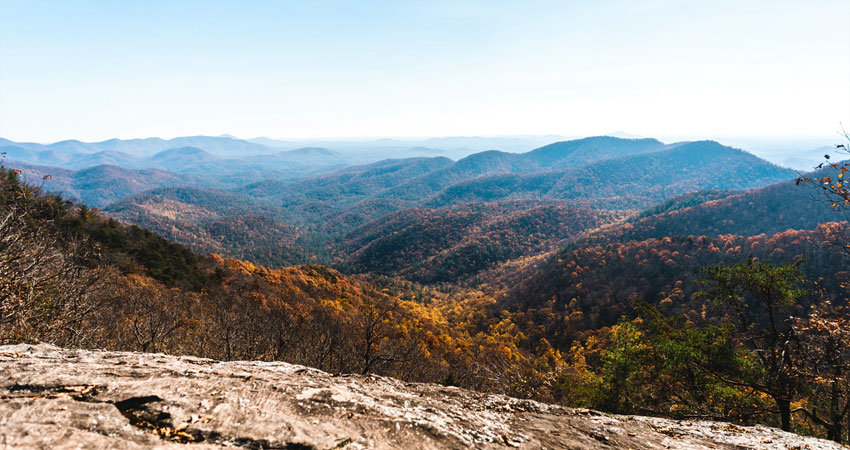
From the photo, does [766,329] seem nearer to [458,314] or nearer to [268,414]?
[268,414]

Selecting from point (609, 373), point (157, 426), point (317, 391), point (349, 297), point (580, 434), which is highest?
point (157, 426)

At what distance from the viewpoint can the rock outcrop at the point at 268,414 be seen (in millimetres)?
4066

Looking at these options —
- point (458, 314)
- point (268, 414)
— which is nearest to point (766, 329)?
point (268, 414)

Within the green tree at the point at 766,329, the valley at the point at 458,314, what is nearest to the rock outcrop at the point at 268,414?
the valley at the point at 458,314

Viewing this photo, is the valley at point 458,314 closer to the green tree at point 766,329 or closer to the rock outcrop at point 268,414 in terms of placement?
the green tree at point 766,329

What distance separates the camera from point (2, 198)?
3825cm

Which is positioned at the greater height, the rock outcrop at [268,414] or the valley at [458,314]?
the rock outcrop at [268,414]

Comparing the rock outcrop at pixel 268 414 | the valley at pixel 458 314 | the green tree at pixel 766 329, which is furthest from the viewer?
the valley at pixel 458 314

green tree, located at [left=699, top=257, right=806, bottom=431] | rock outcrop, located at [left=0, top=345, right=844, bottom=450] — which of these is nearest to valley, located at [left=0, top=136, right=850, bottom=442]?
green tree, located at [left=699, top=257, right=806, bottom=431]

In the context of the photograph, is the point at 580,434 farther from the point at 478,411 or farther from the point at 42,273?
the point at 42,273

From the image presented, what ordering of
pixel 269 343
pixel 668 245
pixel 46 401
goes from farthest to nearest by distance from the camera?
1. pixel 668 245
2. pixel 269 343
3. pixel 46 401

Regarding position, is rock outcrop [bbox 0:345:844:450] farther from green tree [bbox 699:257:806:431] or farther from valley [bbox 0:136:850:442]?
green tree [bbox 699:257:806:431]

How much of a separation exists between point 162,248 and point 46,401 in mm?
72335

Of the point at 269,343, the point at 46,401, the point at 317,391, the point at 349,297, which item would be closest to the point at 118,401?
the point at 46,401
